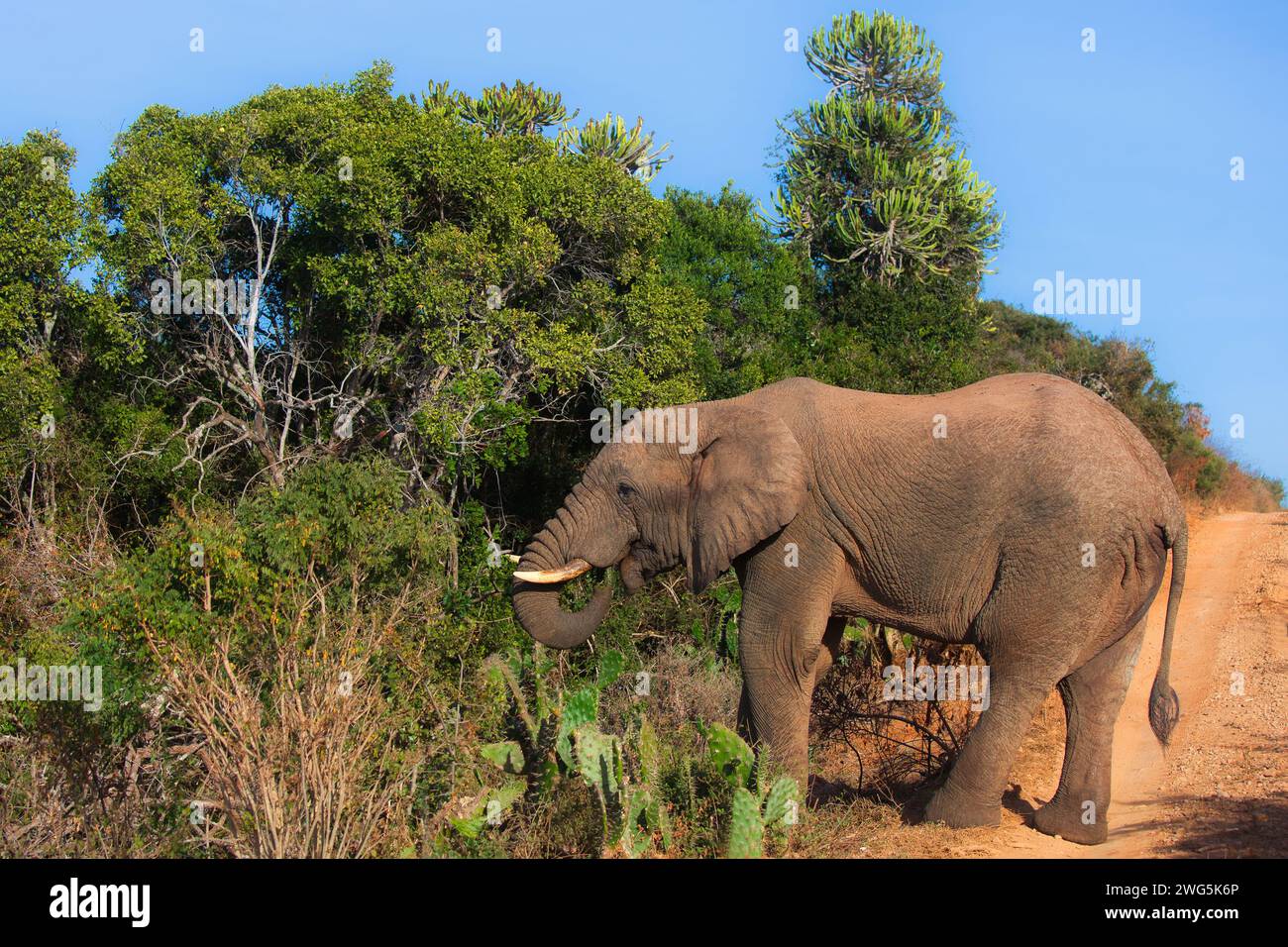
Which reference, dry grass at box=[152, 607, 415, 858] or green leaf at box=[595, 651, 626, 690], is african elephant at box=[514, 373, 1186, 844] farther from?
dry grass at box=[152, 607, 415, 858]

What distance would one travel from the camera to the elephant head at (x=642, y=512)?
400 inches

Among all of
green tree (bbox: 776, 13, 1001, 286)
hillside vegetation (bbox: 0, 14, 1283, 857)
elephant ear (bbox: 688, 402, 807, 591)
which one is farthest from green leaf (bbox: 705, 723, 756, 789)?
green tree (bbox: 776, 13, 1001, 286)

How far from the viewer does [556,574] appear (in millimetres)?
10250

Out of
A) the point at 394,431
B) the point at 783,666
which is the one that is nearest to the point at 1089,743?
the point at 783,666

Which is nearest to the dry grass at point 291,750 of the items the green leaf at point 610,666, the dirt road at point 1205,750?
the green leaf at point 610,666

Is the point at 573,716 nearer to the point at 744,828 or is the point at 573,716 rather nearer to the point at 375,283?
the point at 744,828

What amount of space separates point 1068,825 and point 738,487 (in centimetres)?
349

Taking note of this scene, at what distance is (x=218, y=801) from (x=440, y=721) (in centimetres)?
211

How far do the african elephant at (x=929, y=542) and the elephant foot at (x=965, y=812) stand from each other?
0.02 metres

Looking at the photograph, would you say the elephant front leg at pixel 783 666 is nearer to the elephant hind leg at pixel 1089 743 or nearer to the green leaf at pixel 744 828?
the green leaf at pixel 744 828

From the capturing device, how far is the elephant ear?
32.4ft

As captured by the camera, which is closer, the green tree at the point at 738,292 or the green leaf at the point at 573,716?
the green leaf at the point at 573,716

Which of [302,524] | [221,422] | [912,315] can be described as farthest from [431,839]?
[912,315]

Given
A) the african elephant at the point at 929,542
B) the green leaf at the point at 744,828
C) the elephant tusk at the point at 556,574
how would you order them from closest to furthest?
the green leaf at the point at 744,828
the african elephant at the point at 929,542
the elephant tusk at the point at 556,574
